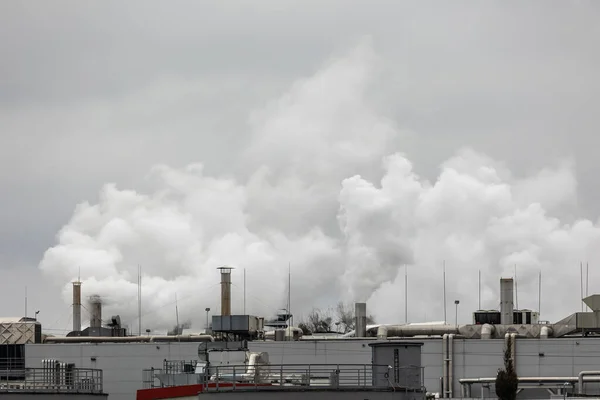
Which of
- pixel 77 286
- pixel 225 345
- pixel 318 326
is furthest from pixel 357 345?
pixel 318 326

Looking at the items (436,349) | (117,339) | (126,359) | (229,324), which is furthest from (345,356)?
(117,339)

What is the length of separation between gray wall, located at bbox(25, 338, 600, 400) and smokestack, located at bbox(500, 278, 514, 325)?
7.64m

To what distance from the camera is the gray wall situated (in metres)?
78.1

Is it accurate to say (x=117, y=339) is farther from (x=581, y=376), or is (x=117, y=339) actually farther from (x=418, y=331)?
(x=581, y=376)

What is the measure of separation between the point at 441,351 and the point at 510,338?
4550 mm

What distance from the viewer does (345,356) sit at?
81.8m

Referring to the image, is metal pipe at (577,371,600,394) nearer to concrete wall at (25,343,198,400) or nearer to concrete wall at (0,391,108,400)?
concrete wall at (0,391,108,400)

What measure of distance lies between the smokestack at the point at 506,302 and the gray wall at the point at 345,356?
25.1 ft

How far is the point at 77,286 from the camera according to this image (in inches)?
4257

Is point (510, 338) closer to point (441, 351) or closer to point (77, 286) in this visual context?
point (441, 351)

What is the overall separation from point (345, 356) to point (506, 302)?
1317cm

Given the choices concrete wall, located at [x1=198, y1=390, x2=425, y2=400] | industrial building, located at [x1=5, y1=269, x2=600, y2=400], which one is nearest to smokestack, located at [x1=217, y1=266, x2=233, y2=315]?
industrial building, located at [x1=5, y1=269, x2=600, y2=400]

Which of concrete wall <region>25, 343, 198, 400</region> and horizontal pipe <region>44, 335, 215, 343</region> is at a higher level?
horizontal pipe <region>44, 335, 215, 343</region>

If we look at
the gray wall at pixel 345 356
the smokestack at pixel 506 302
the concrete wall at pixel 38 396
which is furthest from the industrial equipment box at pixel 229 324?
the concrete wall at pixel 38 396
